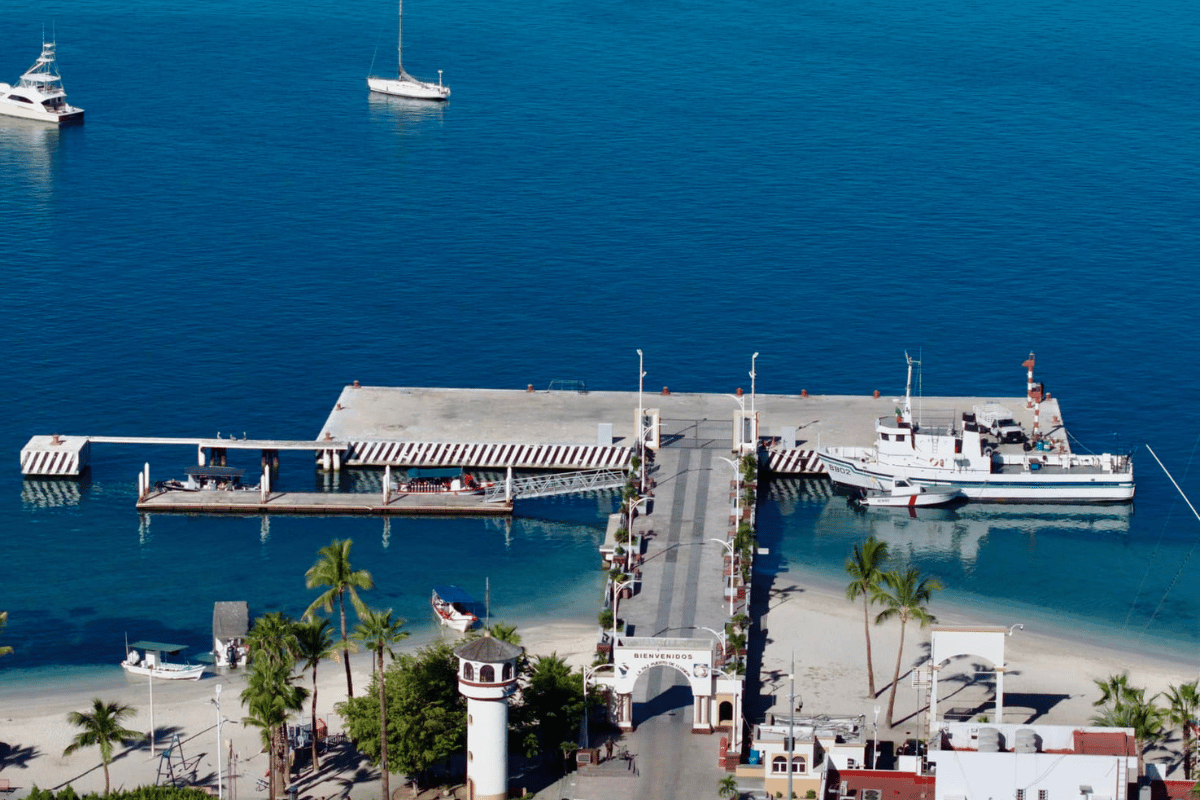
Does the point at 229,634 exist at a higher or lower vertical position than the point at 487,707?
higher

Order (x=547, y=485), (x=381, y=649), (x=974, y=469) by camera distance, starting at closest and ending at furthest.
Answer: (x=381, y=649) → (x=547, y=485) → (x=974, y=469)

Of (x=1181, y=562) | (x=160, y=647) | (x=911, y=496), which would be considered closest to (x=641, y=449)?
(x=911, y=496)

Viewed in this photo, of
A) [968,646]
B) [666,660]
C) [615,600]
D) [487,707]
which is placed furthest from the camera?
[615,600]

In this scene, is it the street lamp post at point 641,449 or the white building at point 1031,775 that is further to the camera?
the street lamp post at point 641,449

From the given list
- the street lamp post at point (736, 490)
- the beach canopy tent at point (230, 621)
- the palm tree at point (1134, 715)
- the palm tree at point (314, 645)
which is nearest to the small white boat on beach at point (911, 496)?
the street lamp post at point (736, 490)

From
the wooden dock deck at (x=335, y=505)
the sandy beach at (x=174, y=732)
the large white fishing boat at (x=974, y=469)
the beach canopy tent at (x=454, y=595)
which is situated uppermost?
the large white fishing boat at (x=974, y=469)

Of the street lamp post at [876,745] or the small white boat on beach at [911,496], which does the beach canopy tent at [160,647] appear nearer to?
the street lamp post at [876,745]

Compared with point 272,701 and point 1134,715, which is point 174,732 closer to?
point 272,701
